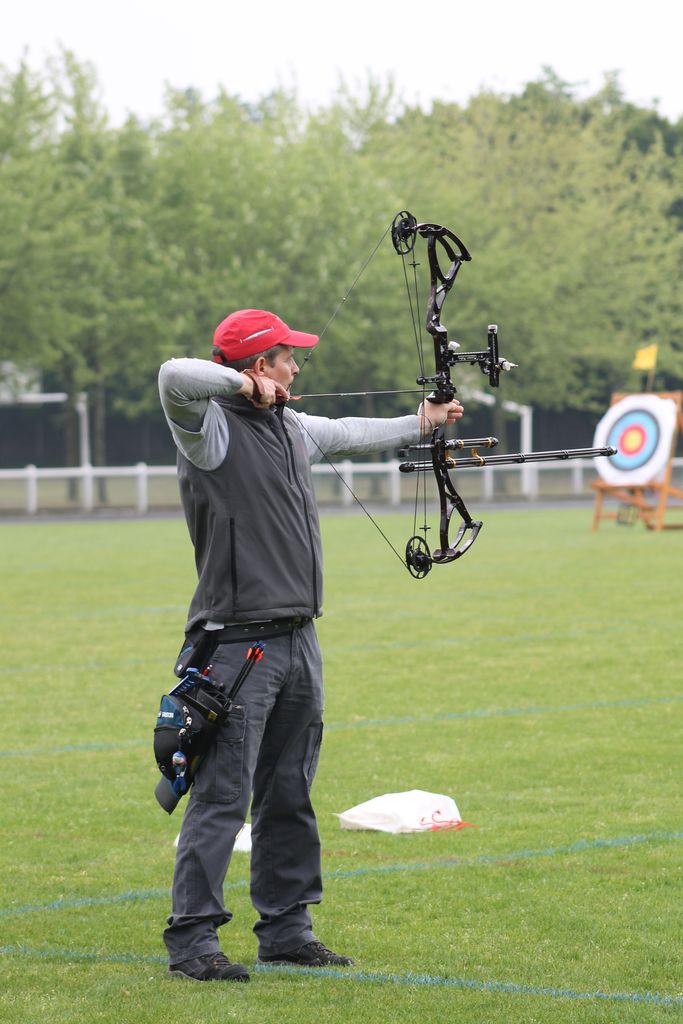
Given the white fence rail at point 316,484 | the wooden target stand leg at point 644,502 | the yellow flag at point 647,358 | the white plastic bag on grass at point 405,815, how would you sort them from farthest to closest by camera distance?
the white fence rail at point 316,484, the yellow flag at point 647,358, the wooden target stand leg at point 644,502, the white plastic bag on grass at point 405,815

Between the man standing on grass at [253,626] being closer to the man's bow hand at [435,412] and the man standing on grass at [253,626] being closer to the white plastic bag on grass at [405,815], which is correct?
the man's bow hand at [435,412]

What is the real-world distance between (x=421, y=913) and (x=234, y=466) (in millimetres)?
1823

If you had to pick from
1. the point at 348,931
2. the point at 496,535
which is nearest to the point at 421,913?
the point at 348,931

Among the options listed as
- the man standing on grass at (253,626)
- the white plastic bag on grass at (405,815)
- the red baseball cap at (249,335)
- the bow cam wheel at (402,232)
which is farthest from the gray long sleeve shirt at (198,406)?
the white plastic bag on grass at (405,815)

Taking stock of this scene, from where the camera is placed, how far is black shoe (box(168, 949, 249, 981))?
475 centimetres

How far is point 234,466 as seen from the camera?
16.0 feet

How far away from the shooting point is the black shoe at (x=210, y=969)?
4.75 m

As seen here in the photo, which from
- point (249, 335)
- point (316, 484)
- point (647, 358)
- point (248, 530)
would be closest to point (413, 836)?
point (248, 530)

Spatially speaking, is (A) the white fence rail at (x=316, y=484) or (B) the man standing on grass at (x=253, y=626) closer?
(B) the man standing on grass at (x=253, y=626)

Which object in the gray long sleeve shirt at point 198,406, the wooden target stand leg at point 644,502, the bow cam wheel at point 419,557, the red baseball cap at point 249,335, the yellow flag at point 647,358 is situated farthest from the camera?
the yellow flag at point 647,358

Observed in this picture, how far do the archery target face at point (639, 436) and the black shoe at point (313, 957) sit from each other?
72.9 ft

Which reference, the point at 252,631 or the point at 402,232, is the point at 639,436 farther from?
the point at 252,631

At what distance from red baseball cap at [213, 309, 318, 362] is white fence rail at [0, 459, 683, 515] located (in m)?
27.9

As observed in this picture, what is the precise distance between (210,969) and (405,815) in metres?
2.18
